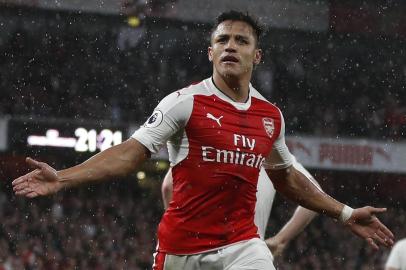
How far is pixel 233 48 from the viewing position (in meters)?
4.69

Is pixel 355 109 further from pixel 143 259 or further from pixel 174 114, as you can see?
pixel 174 114

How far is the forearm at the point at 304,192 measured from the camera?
4.96m

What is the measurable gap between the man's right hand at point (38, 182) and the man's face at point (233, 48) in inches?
46.6

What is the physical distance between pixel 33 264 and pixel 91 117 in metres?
5.83

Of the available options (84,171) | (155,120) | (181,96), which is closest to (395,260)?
(181,96)

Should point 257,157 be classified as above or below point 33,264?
above

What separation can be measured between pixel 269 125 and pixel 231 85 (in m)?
0.28

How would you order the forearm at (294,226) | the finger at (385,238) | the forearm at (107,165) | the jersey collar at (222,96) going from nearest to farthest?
the forearm at (107,165) < the jersey collar at (222,96) < the finger at (385,238) < the forearm at (294,226)

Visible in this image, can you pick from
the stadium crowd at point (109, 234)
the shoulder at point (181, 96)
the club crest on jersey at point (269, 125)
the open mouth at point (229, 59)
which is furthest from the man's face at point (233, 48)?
the stadium crowd at point (109, 234)

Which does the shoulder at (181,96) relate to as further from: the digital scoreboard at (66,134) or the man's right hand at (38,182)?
the digital scoreboard at (66,134)

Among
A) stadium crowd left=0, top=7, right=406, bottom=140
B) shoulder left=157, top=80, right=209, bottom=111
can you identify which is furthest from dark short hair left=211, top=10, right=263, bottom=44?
stadium crowd left=0, top=7, right=406, bottom=140

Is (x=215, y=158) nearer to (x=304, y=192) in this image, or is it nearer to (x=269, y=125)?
(x=269, y=125)

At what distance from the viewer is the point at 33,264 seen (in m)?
15.3

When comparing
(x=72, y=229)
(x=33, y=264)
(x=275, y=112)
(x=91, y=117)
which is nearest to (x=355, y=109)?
(x=91, y=117)
